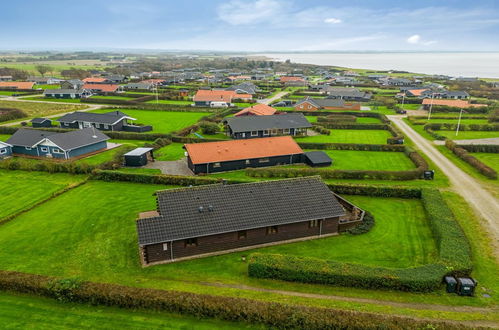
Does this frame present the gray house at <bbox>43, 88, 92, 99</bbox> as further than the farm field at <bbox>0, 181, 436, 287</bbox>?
Yes

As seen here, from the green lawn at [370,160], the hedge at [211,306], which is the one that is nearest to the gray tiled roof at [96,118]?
the green lawn at [370,160]

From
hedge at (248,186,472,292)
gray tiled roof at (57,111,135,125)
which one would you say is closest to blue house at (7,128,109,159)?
gray tiled roof at (57,111,135,125)

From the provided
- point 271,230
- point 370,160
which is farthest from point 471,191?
point 271,230

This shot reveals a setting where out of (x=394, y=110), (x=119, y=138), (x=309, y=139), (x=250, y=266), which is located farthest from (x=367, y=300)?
(x=394, y=110)

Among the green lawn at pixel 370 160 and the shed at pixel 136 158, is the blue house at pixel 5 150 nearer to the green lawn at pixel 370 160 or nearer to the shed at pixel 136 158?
the shed at pixel 136 158

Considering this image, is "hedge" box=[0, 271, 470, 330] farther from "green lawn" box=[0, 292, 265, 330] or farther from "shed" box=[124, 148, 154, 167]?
"shed" box=[124, 148, 154, 167]

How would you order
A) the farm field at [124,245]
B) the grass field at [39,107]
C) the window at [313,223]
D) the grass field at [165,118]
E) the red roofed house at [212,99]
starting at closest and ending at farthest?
the farm field at [124,245]
the window at [313,223]
the grass field at [165,118]
the grass field at [39,107]
the red roofed house at [212,99]

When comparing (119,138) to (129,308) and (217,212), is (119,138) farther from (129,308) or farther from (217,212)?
(129,308)
